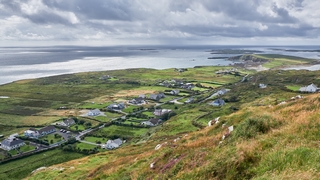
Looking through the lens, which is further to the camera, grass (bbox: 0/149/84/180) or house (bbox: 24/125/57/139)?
house (bbox: 24/125/57/139)

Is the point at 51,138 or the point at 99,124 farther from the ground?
the point at 99,124

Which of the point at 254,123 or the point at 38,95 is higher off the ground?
the point at 254,123

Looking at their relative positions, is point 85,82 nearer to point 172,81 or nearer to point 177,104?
point 172,81

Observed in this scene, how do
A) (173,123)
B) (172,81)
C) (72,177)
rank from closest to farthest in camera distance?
(72,177), (173,123), (172,81)

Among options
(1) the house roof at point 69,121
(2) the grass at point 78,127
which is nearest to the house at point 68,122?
(1) the house roof at point 69,121

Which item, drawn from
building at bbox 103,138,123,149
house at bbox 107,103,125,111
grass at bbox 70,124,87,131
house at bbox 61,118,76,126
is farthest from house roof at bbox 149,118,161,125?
house at bbox 61,118,76,126

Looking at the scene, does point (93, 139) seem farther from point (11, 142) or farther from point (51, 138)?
point (11, 142)

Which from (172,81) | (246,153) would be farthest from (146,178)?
(172,81)

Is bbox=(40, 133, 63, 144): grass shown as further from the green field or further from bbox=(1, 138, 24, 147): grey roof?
bbox=(1, 138, 24, 147): grey roof

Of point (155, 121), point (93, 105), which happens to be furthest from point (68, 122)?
point (155, 121)

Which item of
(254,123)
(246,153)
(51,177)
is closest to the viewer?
(246,153)

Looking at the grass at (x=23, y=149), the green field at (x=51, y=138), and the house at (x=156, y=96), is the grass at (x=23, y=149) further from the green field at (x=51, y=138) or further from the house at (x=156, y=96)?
the house at (x=156, y=96)
